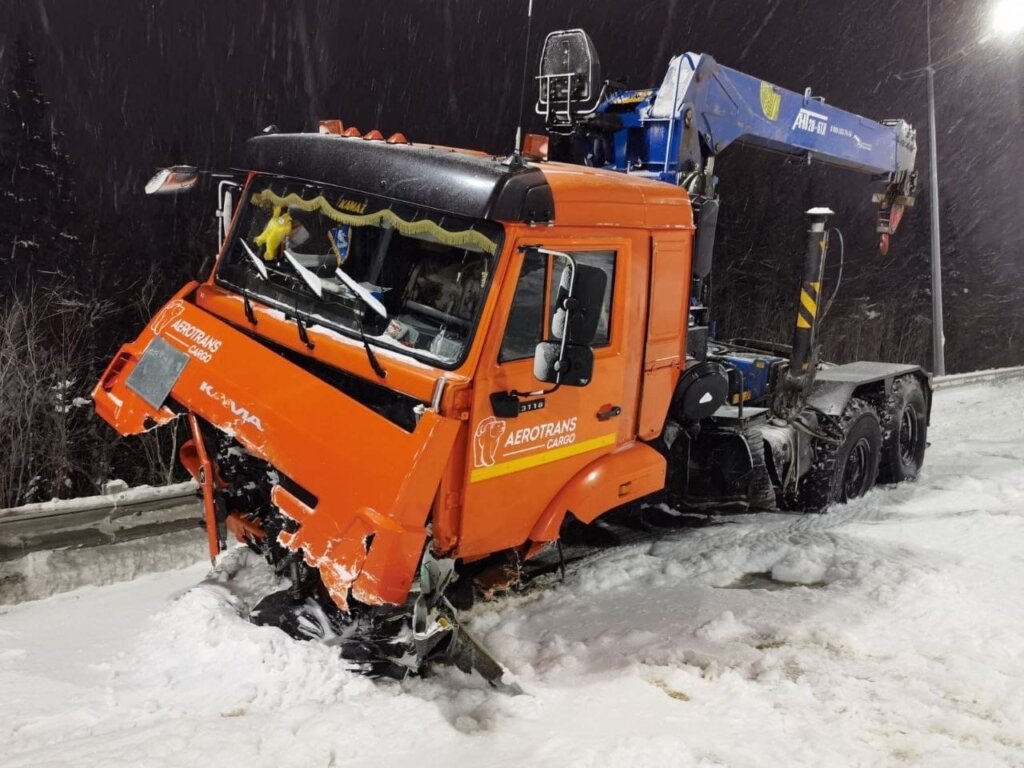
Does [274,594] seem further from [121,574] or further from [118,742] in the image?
[121,574]

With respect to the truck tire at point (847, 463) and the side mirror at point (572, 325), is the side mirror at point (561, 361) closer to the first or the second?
the side mirror at point (572, 325)

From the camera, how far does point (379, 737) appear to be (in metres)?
3.25

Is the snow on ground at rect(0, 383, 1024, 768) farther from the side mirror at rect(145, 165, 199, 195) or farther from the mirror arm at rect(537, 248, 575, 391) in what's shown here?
the side mirror at rect(145, 165, 199, 195)

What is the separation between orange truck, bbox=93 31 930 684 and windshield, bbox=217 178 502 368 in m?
0.01

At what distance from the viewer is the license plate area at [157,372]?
4.30m

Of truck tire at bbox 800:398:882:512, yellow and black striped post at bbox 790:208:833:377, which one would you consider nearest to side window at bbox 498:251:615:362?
yellow and black striped post at bbox 790:208:833:377

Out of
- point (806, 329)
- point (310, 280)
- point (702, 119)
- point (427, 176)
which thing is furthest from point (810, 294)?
point (310, 280)

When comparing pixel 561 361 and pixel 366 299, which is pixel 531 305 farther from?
pixel 366 299

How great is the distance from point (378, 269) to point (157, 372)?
141cm

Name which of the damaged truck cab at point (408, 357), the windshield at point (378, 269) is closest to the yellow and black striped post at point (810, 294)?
the damaged truck cab at point (408, 357)

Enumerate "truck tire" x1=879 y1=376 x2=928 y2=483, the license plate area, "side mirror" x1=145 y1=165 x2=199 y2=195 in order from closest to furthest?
the license plate area → "side mirror" x1=145 y1=165 x2=199 y2=195 → "truck tire" x1=879 y1=376 x2=928 y2=483

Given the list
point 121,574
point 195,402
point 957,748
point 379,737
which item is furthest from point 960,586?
point 121,574

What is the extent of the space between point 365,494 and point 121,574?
8.35 feet

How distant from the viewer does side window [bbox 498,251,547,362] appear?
3.76 m
